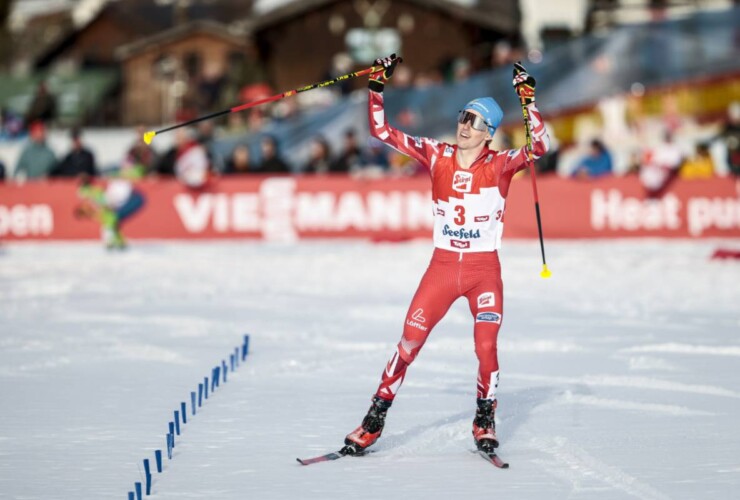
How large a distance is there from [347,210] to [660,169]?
459cm

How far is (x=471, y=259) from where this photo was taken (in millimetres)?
7355

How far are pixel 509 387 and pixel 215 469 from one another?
2.90m

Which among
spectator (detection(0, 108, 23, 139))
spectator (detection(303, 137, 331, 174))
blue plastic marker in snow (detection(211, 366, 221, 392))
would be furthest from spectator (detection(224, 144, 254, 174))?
blue plastic marker in snow (detection(211, 366, 221, 392))

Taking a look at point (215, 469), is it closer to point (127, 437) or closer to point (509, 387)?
point (127, 437)

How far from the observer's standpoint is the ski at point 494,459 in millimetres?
6926

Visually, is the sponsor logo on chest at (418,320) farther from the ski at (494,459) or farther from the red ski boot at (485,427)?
the ski at (494,459)

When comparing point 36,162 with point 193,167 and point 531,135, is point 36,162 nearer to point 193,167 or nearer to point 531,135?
point 193,167

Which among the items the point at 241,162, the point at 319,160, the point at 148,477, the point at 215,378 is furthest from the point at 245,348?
the point at 319,160

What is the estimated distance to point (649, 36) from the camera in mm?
21781

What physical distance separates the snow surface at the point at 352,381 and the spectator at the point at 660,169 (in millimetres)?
2962

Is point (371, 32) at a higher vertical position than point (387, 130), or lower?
higher

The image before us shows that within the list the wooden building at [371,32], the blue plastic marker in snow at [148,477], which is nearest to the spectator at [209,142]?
the wooden building at [371,32]

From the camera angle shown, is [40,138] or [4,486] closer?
[4,486]

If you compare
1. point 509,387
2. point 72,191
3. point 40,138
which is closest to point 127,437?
point 509,387
